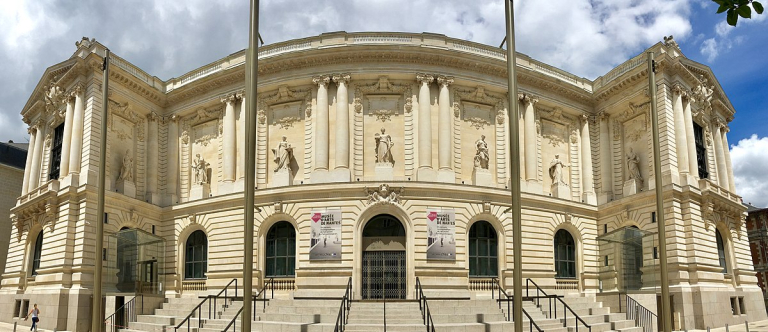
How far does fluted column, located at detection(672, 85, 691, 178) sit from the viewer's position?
29.7 meters

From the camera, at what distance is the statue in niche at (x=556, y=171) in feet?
104

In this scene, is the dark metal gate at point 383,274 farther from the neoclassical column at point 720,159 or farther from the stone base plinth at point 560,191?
the neoclassical column at point 720,159

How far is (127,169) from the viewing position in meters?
31.1

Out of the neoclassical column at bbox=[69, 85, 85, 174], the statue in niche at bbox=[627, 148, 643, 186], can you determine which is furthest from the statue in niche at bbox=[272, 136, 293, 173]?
the statue in niche at bbox=[627, 148, 643, 186]

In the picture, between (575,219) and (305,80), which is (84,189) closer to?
(305,80)

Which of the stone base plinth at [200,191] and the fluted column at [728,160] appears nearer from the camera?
the stone base plinth at [200,191]

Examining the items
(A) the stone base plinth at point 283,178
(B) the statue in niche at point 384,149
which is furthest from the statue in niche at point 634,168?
(A) the stone base plinth at point 283,178

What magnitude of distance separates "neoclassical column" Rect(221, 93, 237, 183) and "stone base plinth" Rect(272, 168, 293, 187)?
2.42 meters

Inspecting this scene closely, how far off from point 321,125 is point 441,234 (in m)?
7.42

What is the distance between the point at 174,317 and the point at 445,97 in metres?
15.2

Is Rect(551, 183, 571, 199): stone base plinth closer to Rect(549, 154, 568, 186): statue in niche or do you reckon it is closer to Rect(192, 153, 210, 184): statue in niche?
Rect(549, 154, 568, 186): statue in niche

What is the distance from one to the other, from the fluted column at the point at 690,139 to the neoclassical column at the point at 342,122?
55.0 feet

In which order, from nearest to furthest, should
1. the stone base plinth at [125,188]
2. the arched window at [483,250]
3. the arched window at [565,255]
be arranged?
the arched window at [483,250] → the stone base plinth at [125,188] → the arched window at [565,255]

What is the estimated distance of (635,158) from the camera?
31.8 m
